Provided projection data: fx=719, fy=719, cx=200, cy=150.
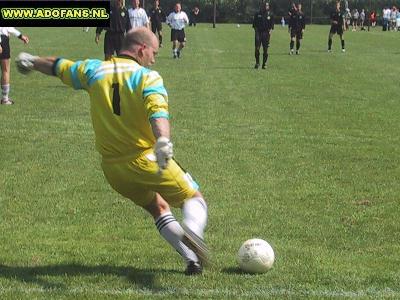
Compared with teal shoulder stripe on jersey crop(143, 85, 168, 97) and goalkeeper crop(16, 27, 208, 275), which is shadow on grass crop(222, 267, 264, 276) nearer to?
goalkeeper crop(16, 27, 208, 275)

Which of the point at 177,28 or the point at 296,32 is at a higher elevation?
the point at 177,28

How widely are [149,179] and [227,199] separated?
9.43 feet

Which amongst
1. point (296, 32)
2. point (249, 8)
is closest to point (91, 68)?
point (296, 32)

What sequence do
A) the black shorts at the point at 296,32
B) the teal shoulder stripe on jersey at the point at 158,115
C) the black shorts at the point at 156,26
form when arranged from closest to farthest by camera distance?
1. the teal shoulder stripe on jersey at the point at 158,115
2. the black shorts at the point at 156,26
3. the black shorts at the point at 296,32

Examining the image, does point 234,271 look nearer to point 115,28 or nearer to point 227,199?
point 227,199

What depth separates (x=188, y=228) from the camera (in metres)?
4.84

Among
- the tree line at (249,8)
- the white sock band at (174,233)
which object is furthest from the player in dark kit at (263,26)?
the tree line at (249,8)

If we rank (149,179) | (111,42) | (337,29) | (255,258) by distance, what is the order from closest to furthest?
(149,179), (255,258), (111,42), (337,29)

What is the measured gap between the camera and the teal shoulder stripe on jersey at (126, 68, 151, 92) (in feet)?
15.8

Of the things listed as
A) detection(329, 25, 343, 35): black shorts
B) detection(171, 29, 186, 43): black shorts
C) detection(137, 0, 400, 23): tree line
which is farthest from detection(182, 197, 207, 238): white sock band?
detection(137, 0, 400, 23): tree line

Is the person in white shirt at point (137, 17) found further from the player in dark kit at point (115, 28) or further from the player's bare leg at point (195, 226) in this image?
the player's bare leg at point (195, 226)

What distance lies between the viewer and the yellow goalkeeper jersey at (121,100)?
4.79 meters

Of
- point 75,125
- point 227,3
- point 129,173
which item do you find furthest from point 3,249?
point 227,3

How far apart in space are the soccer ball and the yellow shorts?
66 centimetres
